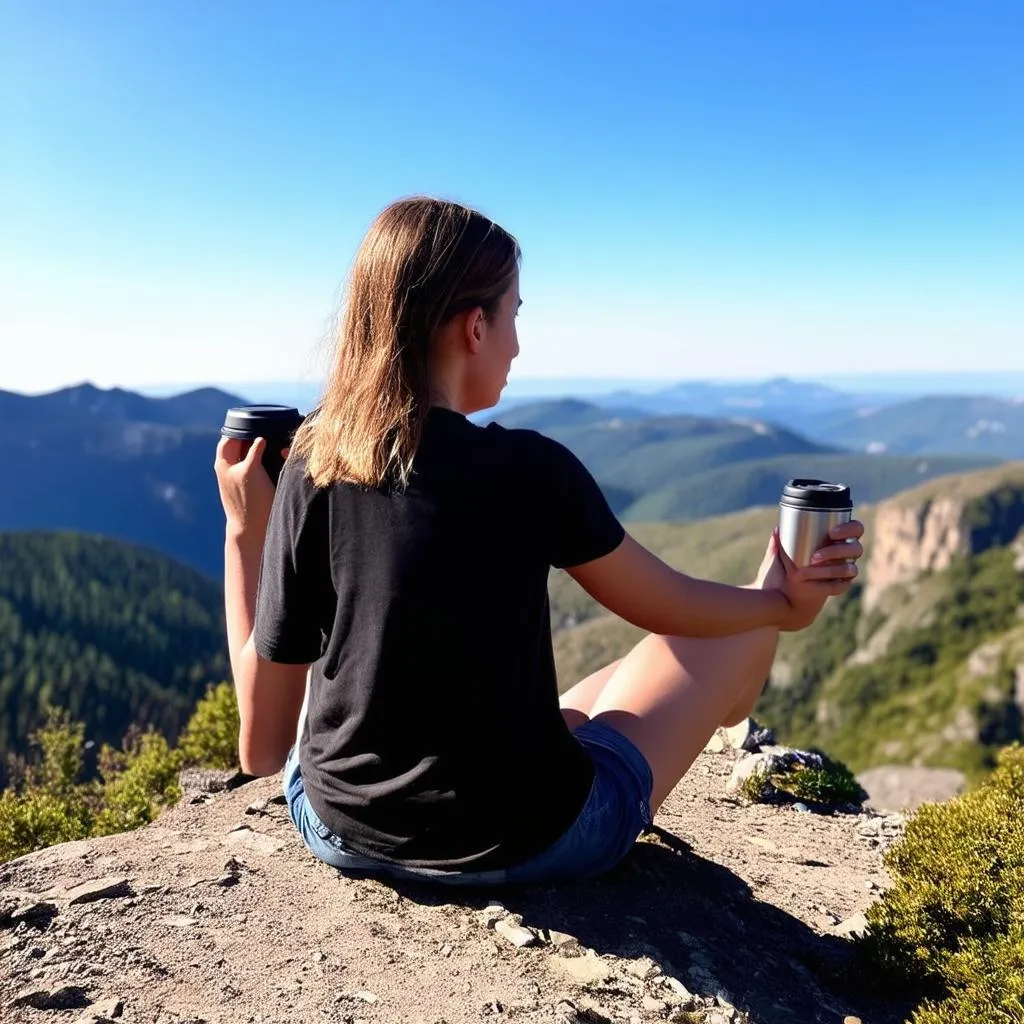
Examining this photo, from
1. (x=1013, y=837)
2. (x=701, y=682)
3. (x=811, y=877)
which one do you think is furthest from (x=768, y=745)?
(x=701, y=682)

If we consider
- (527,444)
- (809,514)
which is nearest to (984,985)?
(809,514)

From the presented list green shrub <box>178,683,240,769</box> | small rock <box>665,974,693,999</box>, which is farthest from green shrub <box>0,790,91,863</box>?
small rock <box>665,974,693,999</box>

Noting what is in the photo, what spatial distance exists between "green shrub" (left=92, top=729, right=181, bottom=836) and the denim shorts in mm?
3874

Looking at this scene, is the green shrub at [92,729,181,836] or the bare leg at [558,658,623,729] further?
the green shrub at [92,729,181,836]

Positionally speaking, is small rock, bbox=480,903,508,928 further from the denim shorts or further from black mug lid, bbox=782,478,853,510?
black mug lid, bbox=782,478,853,510

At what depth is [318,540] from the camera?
297 cm

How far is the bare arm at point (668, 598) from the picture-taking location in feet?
10.2

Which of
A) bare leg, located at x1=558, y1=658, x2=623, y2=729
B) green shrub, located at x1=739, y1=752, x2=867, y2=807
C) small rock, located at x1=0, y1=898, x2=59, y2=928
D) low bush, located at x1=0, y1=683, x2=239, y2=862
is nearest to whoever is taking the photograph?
small rock, located at x1=0, y1=898, x2=59, y2=928

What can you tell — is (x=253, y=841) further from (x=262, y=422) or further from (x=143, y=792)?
(x=143, y=792)

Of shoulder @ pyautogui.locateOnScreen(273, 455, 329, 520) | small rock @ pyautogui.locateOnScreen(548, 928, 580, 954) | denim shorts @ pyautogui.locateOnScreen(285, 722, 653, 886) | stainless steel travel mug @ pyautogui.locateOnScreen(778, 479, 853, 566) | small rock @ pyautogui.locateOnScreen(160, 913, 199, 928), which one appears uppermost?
shoulder @ pyautogui.locateOnScreen(273, 455, 329, 520)

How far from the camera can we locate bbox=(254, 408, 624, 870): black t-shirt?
278 centimetres

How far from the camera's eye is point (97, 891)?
146 inches

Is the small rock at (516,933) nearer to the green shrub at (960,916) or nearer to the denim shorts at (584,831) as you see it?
the denim shorts at (584,831)

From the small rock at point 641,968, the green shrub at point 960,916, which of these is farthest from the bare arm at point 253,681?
the green shrub at point 960,916
